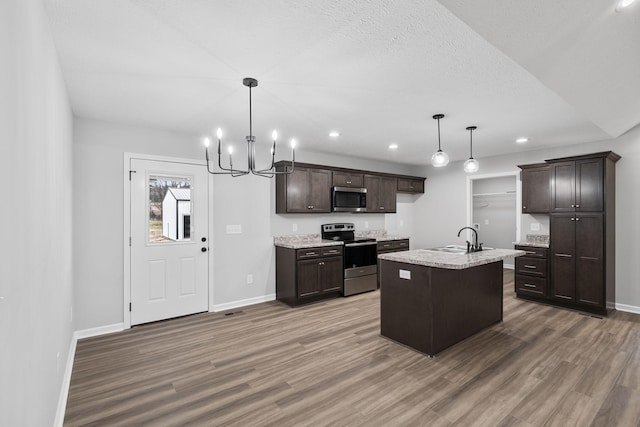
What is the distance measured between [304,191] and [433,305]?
2724 millimetres

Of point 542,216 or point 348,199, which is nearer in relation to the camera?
point 542,216

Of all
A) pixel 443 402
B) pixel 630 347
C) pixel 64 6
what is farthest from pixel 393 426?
pixel 64 6

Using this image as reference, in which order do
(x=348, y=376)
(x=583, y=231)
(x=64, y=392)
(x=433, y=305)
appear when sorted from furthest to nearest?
(x=583, y=231)
(x=433, y=305)
(x=348, y=376)
(x=64, y=392)

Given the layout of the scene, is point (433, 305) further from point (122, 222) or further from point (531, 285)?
point (122, 222)

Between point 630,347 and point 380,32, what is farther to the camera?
point 630,347

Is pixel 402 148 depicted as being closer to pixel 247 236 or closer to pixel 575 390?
pixel 247 236

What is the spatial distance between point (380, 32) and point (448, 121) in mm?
2163

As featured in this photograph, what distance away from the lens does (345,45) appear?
2078mm

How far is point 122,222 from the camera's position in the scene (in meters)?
3.80

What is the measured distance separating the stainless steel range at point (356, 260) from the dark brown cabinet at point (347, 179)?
0.74 meters

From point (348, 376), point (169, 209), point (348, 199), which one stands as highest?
point (348, 199)

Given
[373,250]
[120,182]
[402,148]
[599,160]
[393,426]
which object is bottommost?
[393,426]

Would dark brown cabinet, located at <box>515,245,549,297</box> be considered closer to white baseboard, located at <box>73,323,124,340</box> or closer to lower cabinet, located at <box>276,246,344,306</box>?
lower cabinet, located at <box>276,246,344,306</box>

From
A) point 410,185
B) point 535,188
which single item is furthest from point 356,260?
point 535,188
